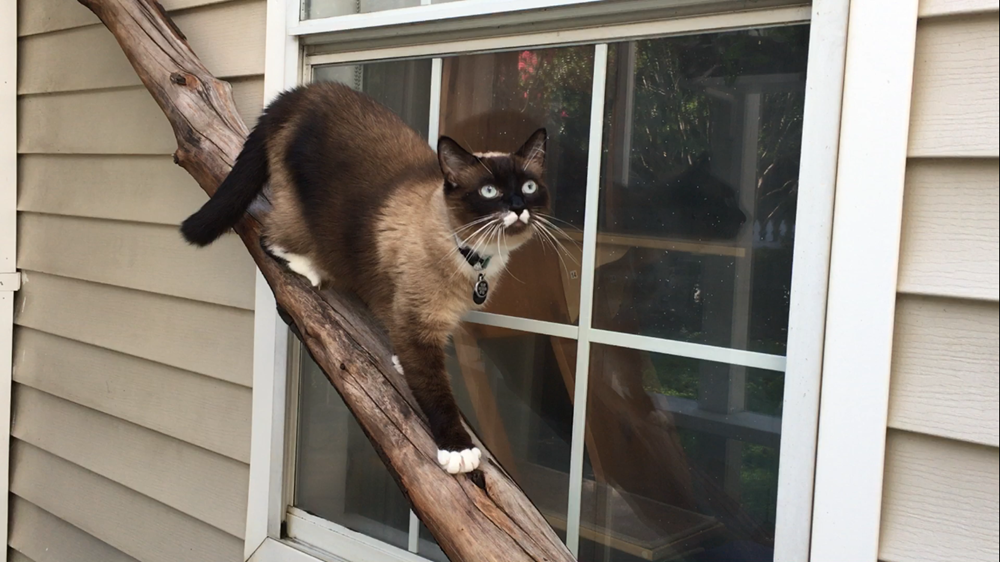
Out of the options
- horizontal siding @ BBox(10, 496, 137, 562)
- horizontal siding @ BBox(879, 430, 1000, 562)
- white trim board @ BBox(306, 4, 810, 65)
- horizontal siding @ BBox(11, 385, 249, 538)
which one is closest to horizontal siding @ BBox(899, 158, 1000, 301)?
horizontal siding @ BBox(879, 430, 1000, 562)

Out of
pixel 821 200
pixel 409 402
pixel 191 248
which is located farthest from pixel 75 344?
pixel 821 200

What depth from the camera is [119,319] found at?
2561 millimetres

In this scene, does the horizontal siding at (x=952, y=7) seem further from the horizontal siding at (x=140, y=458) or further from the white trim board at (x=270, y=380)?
the horizontal siding at (x=140, y=458)

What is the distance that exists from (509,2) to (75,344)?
2.17 m

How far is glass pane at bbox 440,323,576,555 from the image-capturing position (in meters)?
1.63

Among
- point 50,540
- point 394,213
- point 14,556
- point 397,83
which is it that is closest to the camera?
point 394,213

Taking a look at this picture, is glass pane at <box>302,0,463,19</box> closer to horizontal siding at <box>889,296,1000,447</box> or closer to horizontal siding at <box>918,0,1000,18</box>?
horizontal siding at <box>918,0,1000,18</box>

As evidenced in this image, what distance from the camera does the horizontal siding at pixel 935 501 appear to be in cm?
106

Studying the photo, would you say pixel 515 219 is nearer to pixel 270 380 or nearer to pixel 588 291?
pixel 588 291

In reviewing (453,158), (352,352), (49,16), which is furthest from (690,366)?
(49,16)

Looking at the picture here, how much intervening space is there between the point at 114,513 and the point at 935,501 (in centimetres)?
257

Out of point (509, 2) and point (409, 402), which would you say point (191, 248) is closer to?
point (409, 402)

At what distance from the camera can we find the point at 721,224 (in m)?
1.40

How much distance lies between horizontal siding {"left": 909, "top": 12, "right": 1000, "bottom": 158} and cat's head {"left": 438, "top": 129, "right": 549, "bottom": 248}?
63cm
